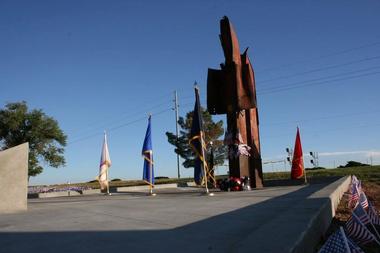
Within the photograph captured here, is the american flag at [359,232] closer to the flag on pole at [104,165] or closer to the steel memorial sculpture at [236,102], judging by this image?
the steel memorial sculpture at [236,102]

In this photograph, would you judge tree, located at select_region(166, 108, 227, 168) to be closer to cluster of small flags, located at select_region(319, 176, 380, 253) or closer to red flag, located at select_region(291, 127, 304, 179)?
red flag, located at select_region(291, 127, 304, 179)

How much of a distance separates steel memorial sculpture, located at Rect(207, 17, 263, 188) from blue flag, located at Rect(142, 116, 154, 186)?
3.88 metres

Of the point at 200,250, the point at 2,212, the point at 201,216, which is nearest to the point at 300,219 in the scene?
the point at 200,250

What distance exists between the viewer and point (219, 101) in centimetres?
2303

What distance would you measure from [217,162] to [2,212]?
39.1 meters

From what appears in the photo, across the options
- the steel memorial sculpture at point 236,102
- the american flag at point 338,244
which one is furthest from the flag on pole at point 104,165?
the american flag at point 338,244

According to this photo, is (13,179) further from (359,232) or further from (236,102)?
(236,102)

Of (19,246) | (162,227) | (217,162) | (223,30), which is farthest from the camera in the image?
(217,162)

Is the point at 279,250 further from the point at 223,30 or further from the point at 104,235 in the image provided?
the point at 223,30

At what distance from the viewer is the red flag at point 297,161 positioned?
78.9 feet

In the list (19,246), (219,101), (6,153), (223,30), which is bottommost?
(19,246)

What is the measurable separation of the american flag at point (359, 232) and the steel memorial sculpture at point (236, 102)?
1469 cm

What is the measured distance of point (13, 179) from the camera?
44.7 ft

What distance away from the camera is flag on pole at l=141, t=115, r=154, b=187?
21.1 meters
